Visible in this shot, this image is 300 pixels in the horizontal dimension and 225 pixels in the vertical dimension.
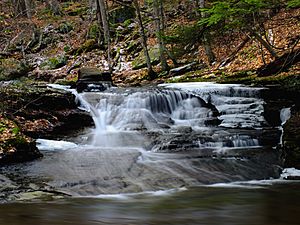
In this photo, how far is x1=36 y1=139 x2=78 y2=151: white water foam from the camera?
9155mm

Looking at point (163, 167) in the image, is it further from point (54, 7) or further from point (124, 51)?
point (54, 7)

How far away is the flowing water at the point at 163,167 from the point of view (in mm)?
4688

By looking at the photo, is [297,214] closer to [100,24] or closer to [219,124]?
[219,124]

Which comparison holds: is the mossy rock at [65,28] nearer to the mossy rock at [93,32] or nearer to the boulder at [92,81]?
the mossy rock at [93,32]

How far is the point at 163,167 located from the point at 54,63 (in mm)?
17522

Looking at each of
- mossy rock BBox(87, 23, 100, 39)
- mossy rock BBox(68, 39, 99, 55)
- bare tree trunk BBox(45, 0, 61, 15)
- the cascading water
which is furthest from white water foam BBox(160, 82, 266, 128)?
bare tree trunk BBox(45, 0, 61, 15)

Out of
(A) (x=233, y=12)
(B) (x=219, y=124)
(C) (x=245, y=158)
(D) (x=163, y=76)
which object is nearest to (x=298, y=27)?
(D) (x=163, y=76)

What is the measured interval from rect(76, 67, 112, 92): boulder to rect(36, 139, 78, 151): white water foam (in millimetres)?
5481

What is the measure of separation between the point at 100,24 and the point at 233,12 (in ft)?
55.9

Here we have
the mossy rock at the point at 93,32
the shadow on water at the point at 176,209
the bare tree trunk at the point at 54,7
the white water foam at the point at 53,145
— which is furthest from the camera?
the bare tree trunk at the point at 54,7

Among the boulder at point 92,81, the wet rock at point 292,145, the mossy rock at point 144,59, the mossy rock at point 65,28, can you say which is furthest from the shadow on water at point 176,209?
the mossy rock at point 65,28

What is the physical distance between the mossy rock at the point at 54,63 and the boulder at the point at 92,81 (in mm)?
7334

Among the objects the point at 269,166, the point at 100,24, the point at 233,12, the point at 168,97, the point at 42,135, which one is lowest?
the point at 269,166

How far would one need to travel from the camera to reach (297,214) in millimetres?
4453
